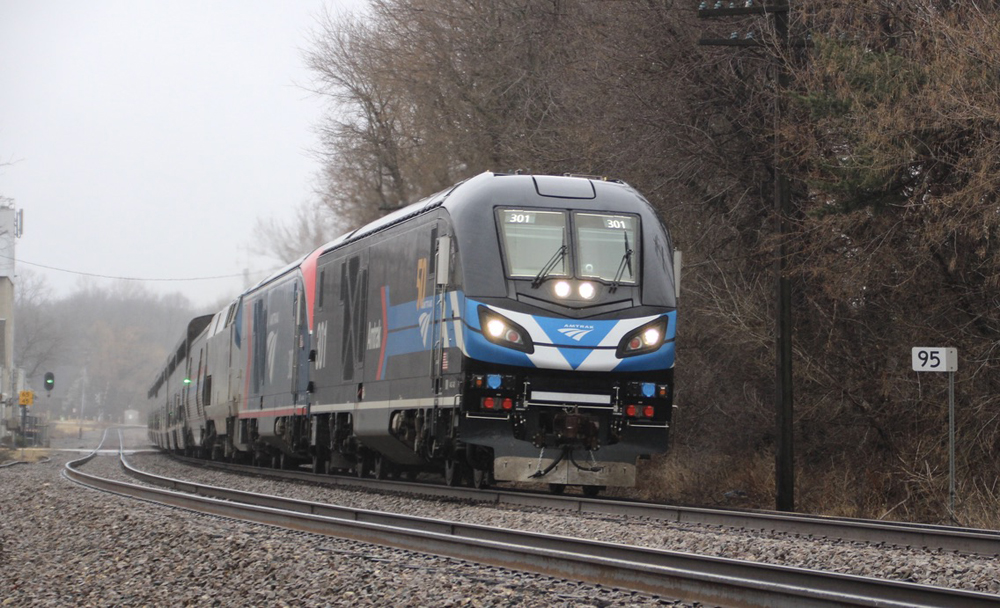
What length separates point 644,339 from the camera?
13797 mm

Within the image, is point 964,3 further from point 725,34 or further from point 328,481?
point 328,481

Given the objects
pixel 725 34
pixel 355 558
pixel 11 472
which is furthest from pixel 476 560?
pixel 11 472

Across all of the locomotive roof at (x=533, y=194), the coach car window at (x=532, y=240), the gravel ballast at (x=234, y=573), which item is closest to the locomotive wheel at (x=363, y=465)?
the locomotive roof at (x=533, y=194)

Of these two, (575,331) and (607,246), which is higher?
(607,246)

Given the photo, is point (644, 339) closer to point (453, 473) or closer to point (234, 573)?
point (453, 473)

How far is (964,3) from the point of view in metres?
15.3

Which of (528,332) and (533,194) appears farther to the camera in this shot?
(533,194)

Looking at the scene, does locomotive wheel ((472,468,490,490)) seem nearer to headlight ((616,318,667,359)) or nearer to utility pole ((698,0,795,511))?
headlight ((616,318,667,359))

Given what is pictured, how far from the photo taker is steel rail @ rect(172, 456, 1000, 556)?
939 centimetres

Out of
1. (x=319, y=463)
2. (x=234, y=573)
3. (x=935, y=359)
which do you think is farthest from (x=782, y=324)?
(x=234, y=573)

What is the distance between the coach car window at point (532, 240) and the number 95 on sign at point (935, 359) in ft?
12.6

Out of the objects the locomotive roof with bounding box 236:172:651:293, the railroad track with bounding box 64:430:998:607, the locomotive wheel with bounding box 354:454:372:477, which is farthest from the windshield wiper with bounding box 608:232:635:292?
the locomotive wheel with bounding box 354:454:372:477

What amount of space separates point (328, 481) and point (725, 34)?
377 inches

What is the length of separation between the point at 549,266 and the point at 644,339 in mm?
1303
